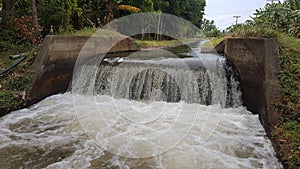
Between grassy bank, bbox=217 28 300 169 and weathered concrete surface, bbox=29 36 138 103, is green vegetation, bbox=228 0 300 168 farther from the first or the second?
weathered concrete surface, bbox=29 36 138 103

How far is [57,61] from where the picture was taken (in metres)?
7.20

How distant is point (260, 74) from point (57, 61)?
5759 mm

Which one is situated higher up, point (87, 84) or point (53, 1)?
point (53, 1)

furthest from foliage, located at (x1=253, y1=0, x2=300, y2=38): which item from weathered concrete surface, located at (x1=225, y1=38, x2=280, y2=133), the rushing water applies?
the rushing water

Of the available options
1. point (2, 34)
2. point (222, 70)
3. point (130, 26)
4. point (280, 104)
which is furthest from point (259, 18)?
point (2, 34)

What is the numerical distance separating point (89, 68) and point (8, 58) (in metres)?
2.76

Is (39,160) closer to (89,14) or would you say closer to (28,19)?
(28,19)

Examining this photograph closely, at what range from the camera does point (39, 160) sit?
12.0 ft

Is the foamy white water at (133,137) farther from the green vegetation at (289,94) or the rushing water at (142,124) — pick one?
the green vegetation at (289,94)

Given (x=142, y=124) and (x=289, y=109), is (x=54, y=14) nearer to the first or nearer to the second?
(x=142, y=124)

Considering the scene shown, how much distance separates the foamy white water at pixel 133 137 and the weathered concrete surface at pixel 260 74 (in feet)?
1.16

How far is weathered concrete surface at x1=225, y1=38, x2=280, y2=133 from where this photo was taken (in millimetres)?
4664

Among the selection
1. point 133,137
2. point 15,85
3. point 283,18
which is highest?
point 283,18

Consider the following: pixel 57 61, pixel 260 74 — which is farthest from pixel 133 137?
pixel 57 61
